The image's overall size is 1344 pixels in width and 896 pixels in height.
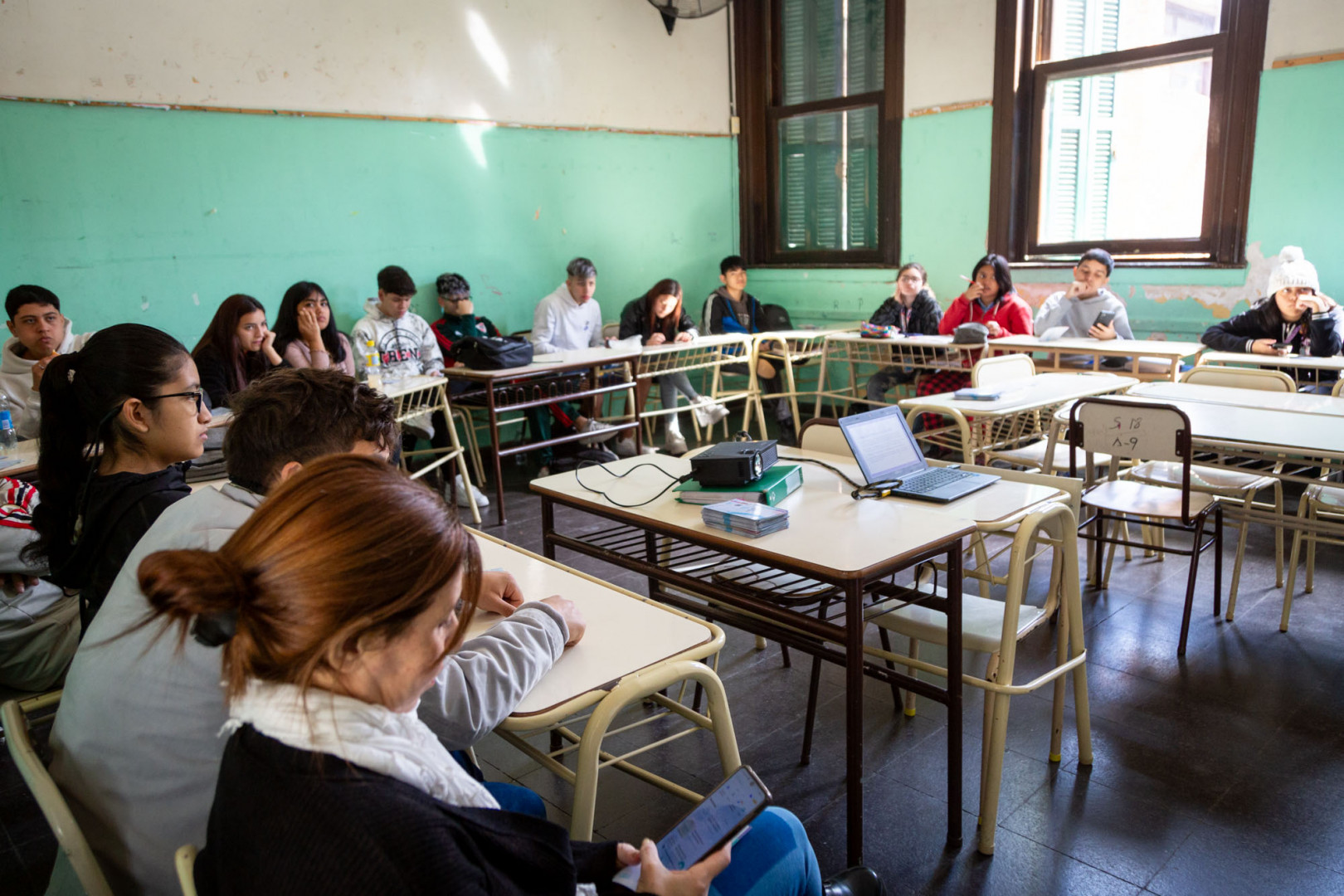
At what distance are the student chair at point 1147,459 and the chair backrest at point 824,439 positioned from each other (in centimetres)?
68

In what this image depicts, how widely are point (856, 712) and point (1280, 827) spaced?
3.25 ft

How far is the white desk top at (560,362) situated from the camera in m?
4.38

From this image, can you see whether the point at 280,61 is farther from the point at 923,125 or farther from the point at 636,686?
the point at 636,686

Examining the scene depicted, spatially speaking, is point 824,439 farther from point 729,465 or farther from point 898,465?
point 729,465

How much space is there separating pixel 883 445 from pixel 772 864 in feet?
3.91

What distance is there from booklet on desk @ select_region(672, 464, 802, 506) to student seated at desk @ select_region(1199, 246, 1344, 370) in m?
3.36

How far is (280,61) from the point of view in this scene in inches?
188

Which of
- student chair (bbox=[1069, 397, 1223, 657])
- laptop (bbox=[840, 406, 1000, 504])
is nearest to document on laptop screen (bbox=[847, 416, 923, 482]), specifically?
laptop (bbox=[840, 406, 1000, 504])

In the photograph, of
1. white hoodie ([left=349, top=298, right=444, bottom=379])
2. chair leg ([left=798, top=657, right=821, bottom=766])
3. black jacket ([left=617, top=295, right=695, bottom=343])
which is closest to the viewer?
chair leg ([left=798, top=657, right=821, bottom=766])

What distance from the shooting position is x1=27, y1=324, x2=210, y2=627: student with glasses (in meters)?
1.52

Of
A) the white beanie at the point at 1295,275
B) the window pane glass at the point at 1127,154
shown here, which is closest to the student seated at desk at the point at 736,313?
the window pane glass at the point at 1127,154

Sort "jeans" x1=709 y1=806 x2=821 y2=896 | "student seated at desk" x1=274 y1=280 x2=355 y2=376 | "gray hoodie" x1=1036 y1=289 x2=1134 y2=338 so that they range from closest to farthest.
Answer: "jeans" x1=709 y1=806 x2=821 y2=896 < "student seated at desk" x1=274 y1=280 x2=355 y2=376 < "gray hoodie" x1=1036 y1=289 x2=1134 y2=338

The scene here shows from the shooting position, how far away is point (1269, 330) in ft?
14.4

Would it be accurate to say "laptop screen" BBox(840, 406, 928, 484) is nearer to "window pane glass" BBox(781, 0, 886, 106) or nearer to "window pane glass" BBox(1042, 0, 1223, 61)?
"window pane glass" BBox(1042, 0, 1223, 61)
